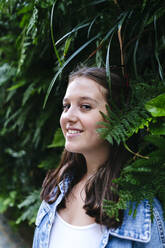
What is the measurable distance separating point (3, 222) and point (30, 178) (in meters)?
1.25

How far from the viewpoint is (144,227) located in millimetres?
988

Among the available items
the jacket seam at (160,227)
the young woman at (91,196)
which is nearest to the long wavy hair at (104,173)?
the young woman at (91,196)

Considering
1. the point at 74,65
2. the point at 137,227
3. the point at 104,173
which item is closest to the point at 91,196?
the point at 104,173

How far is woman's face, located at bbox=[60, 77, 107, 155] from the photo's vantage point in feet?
3.43

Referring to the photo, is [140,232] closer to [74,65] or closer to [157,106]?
[157,106]

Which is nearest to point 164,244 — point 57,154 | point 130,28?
point 130,28

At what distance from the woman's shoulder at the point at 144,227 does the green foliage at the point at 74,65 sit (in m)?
0.12

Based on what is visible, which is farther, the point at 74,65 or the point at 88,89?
the point at 74,65

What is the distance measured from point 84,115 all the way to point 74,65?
1.46 ft

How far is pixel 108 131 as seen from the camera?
0.91 m

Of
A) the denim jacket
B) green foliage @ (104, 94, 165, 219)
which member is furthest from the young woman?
green foliage @ (104, 94, 165, 219)

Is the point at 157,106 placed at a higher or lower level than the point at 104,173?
higher

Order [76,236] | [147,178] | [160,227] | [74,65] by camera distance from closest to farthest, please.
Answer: [147,178] → [160,227] → [76,236] → [74,65]

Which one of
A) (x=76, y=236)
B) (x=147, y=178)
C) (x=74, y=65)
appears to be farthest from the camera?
(x=74, y=65)
